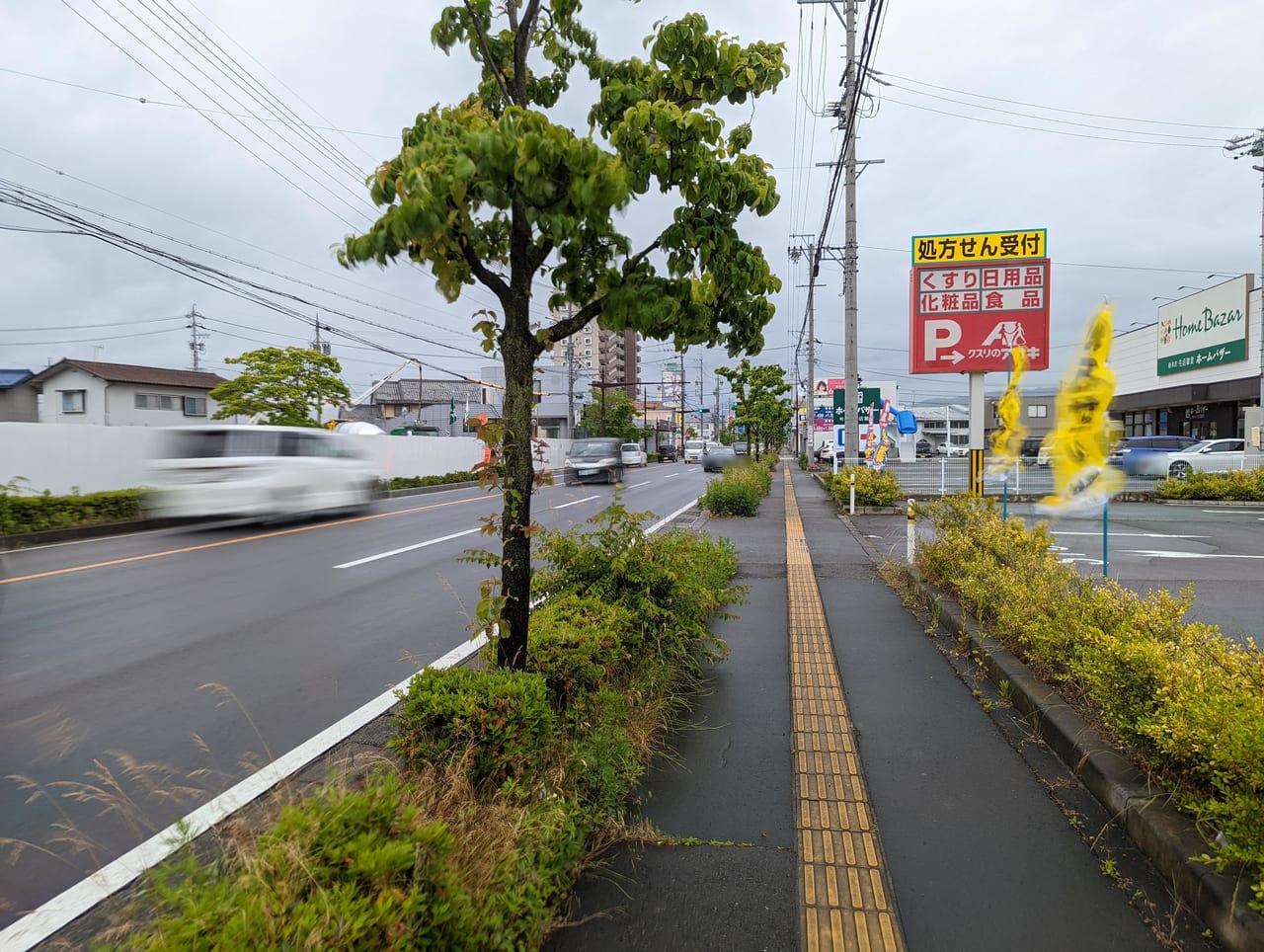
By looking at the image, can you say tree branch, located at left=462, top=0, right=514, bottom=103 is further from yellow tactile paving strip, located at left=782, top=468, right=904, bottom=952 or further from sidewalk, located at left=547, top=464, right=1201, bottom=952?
yellow tactile paving strip, located at left=782, top=468, right=904, bottom=952

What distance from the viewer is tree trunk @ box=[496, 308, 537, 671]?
338cm

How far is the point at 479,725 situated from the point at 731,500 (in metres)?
13.3

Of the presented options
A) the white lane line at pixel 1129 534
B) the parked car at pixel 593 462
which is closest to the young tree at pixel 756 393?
the parked car at pixel 593 462

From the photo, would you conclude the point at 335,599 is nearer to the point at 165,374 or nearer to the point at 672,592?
the point at 672,592

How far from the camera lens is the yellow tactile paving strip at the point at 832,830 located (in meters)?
2.46

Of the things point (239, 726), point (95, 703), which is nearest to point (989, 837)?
point (239, 726)

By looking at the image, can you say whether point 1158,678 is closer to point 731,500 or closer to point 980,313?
point 980,313

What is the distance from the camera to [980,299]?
1082 centimetres

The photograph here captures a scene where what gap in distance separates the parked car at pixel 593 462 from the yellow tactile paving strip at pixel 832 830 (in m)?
23.0

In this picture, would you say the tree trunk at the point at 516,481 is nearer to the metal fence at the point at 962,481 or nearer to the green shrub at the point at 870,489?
the green shrub at the point at 870,489

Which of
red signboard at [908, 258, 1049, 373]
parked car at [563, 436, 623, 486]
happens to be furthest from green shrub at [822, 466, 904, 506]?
parked car at [563, 436, 623, 486]

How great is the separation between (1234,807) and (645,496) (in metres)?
20.3

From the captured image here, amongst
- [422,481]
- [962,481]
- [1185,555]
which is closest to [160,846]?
[1185,555]

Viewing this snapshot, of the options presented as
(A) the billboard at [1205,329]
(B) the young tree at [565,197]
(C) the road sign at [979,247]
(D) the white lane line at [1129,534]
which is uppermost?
(A) the billboard at [1205,329]
